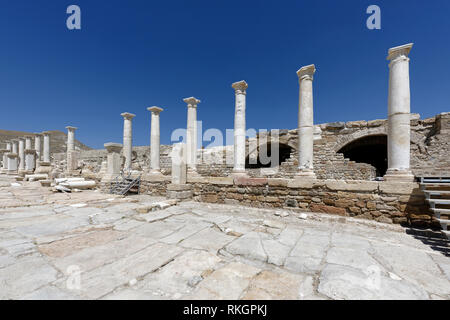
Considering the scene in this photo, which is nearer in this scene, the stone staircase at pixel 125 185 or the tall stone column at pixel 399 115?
the tall stone column at pixel 399 115

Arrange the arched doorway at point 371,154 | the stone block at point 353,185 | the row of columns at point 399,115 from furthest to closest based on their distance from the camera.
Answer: the arched doorway at point 371,154, the row of columns at point 399,115, the stone block at point 353,185

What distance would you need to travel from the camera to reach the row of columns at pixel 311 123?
14.4 feet

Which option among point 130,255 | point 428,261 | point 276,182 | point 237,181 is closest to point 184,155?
point 237,181

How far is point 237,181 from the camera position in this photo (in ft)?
18.9

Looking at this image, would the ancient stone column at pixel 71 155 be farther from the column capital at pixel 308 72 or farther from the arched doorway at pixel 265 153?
the column capital at pixel 308 72

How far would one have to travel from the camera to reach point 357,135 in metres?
10.8

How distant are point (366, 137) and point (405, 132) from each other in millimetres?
8194

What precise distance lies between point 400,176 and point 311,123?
102 inches

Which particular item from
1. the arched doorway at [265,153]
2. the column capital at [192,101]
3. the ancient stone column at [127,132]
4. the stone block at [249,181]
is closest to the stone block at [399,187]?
the stone block at [249,181]

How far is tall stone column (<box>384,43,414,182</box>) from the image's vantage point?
436 centimetres

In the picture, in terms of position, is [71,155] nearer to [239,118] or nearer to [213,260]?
[239,118]

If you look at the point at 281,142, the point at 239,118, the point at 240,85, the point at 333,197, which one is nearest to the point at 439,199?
the point at 333,197
